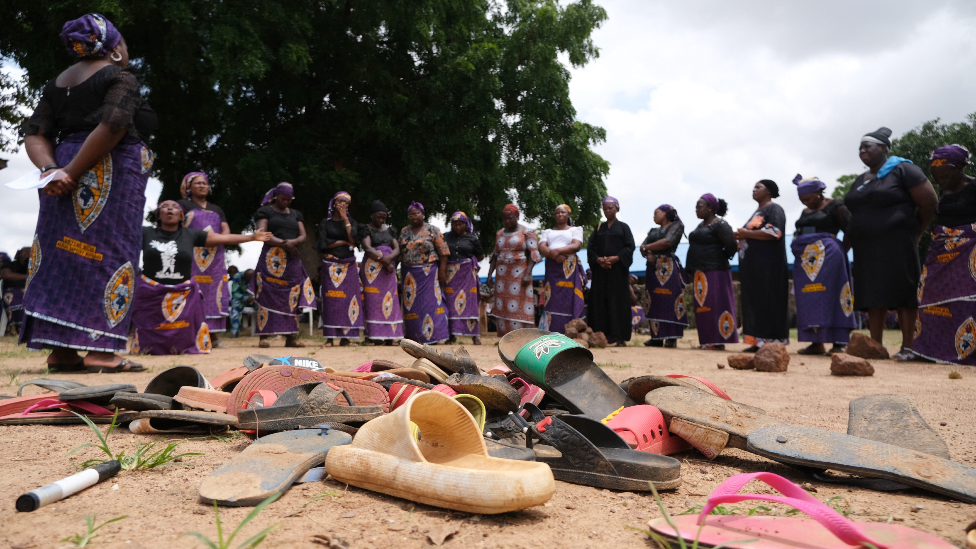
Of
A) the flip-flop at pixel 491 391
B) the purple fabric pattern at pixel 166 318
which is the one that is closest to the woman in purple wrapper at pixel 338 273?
the purple fabric pattern at pixel 166 318

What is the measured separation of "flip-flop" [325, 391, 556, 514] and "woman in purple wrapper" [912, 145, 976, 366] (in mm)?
5490

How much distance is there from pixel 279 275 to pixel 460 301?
2473 millimetres

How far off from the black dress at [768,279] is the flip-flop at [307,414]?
5.71 meters

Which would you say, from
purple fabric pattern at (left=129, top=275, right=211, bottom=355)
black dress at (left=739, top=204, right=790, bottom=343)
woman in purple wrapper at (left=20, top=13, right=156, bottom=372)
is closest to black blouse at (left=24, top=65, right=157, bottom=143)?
woman in purple wrapper at (left=20, top=13, right=156, bottom=372)

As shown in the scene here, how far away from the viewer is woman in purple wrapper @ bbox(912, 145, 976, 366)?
5320 mm

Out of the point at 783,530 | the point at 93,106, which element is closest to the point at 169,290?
the point at 93,106

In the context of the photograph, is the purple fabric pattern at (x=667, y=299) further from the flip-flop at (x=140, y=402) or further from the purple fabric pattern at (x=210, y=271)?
the flip-flop at (x=140, y=402)

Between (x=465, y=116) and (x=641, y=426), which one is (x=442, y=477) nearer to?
(x=641, y=426)

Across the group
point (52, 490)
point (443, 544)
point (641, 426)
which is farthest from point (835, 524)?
point (52, 490)

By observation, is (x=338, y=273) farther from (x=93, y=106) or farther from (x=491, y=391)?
(x=491, y=391)

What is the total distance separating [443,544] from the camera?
1.22 metres

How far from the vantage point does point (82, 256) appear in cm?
395

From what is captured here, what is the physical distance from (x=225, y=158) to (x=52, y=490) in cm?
1187

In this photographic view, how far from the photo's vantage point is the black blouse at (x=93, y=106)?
3.83 m
